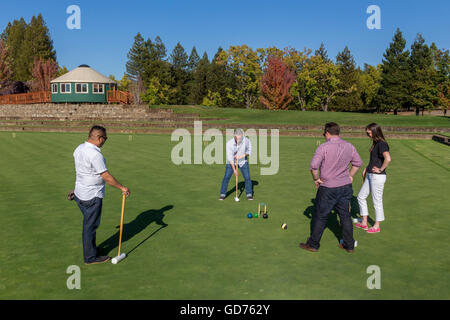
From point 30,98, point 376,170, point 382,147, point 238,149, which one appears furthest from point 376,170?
point 30,98

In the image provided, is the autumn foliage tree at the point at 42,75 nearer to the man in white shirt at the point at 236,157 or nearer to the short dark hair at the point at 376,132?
the man in white shirt at the point at 236,157

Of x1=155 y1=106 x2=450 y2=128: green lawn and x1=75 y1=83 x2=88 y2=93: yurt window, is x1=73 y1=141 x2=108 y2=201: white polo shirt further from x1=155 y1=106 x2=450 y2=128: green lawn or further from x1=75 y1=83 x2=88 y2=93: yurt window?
x1=75 y1=83 x2=88 y2=93: yurt window

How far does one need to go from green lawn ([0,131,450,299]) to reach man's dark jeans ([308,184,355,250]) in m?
0.31

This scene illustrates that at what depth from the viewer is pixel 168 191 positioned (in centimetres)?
1203

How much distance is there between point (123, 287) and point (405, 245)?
508 centimetres

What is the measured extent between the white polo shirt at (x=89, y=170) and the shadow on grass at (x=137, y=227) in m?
1.35

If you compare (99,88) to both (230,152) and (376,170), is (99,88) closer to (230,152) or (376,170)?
(230,152)

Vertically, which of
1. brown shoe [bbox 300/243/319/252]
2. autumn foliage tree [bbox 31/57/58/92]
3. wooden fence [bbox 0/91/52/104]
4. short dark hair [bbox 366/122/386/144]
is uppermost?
autumn foliage tree [bbox 31/57/58/92]

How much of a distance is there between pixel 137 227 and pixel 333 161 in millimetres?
4256

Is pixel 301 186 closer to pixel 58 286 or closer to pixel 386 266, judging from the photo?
pixel 386 266

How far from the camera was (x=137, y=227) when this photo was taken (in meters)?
8.41

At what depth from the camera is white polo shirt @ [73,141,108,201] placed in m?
6.01

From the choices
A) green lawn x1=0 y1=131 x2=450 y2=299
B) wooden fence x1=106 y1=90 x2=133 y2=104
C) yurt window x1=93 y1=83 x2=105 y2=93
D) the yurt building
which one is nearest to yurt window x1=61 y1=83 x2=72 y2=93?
the yurt building
